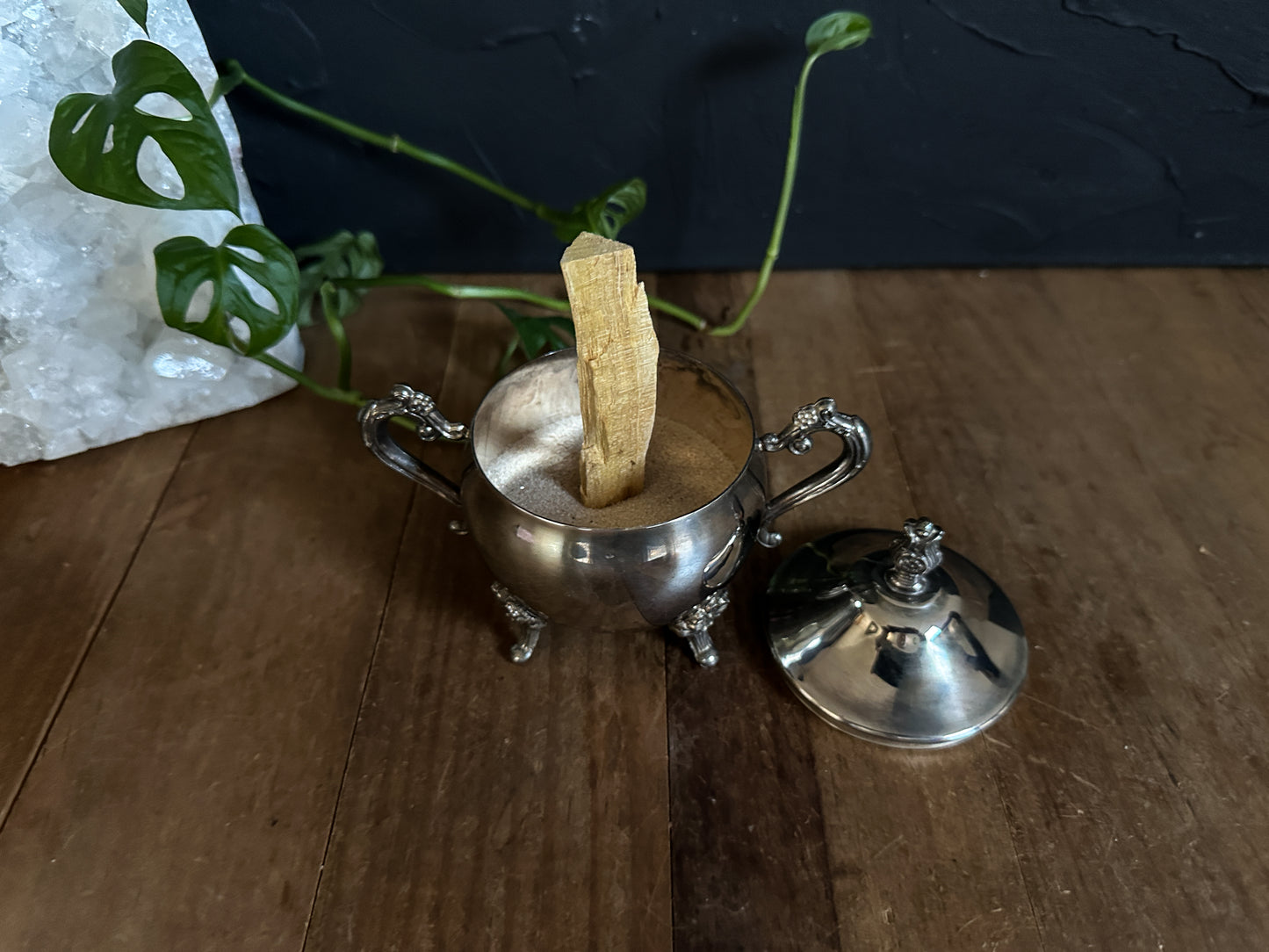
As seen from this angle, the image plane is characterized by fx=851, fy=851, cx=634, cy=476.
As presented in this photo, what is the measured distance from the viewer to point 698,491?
62 cm

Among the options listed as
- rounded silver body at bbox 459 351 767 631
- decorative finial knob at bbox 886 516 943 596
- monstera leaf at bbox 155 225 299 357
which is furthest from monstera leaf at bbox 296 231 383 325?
decorative finial knob at bbox 886 516 943 596

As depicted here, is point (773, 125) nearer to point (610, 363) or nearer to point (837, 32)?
point (837, 32)

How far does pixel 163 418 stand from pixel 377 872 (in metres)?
0.53

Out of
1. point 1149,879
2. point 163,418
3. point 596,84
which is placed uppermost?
point 596,84

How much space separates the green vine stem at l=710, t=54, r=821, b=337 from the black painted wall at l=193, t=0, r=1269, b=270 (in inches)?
0.9

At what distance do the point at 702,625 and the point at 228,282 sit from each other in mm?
441

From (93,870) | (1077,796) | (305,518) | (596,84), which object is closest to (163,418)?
(305,518)

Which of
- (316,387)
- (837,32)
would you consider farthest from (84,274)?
(837,32)

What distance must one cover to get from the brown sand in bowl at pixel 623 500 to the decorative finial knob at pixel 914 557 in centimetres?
13

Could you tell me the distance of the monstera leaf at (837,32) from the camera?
0.79 metres

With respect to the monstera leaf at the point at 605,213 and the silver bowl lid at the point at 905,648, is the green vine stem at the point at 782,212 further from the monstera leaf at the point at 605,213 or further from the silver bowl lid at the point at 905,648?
the silver bowl lid at the point at 905,648

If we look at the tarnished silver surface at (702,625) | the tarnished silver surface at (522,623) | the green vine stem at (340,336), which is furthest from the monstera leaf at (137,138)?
the tarnished silver surface at (702,625)

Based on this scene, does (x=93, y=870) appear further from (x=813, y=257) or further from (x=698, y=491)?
(x=813, y=257)

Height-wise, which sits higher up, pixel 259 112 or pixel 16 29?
pixel 16 29
